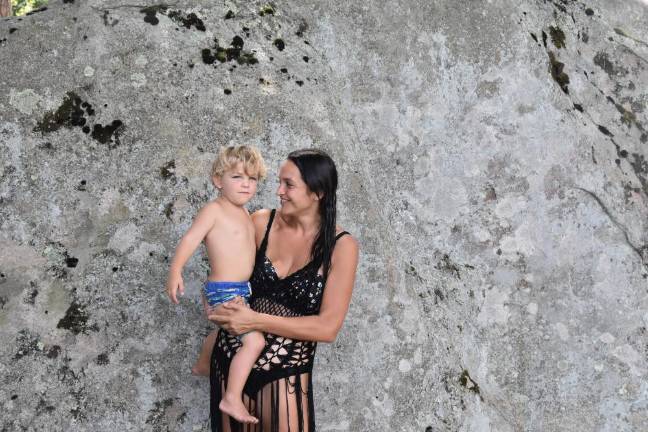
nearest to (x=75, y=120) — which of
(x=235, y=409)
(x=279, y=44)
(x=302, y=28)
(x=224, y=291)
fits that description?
(x=279, y=44)

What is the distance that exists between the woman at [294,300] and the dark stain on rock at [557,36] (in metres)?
2.49

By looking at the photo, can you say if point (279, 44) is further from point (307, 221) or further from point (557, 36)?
point (557, 36)

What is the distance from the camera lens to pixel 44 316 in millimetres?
4309

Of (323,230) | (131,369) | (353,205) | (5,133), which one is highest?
(323,230)

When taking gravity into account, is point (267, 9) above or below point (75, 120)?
above

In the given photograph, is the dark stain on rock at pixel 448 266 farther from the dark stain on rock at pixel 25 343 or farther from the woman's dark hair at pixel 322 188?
the dark stain on rock at pixel 25 343

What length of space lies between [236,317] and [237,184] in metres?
0.62

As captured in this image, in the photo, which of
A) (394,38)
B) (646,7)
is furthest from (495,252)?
(646,7)

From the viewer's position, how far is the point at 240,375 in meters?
3.68

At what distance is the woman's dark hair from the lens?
3723 millimetres

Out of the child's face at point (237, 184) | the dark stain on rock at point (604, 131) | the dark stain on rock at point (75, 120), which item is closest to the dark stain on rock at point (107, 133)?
the dark stain on rock at point (75, 120)

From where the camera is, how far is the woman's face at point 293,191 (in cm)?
372

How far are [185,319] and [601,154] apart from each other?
115 inches

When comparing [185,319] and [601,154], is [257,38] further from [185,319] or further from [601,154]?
[601,154]
